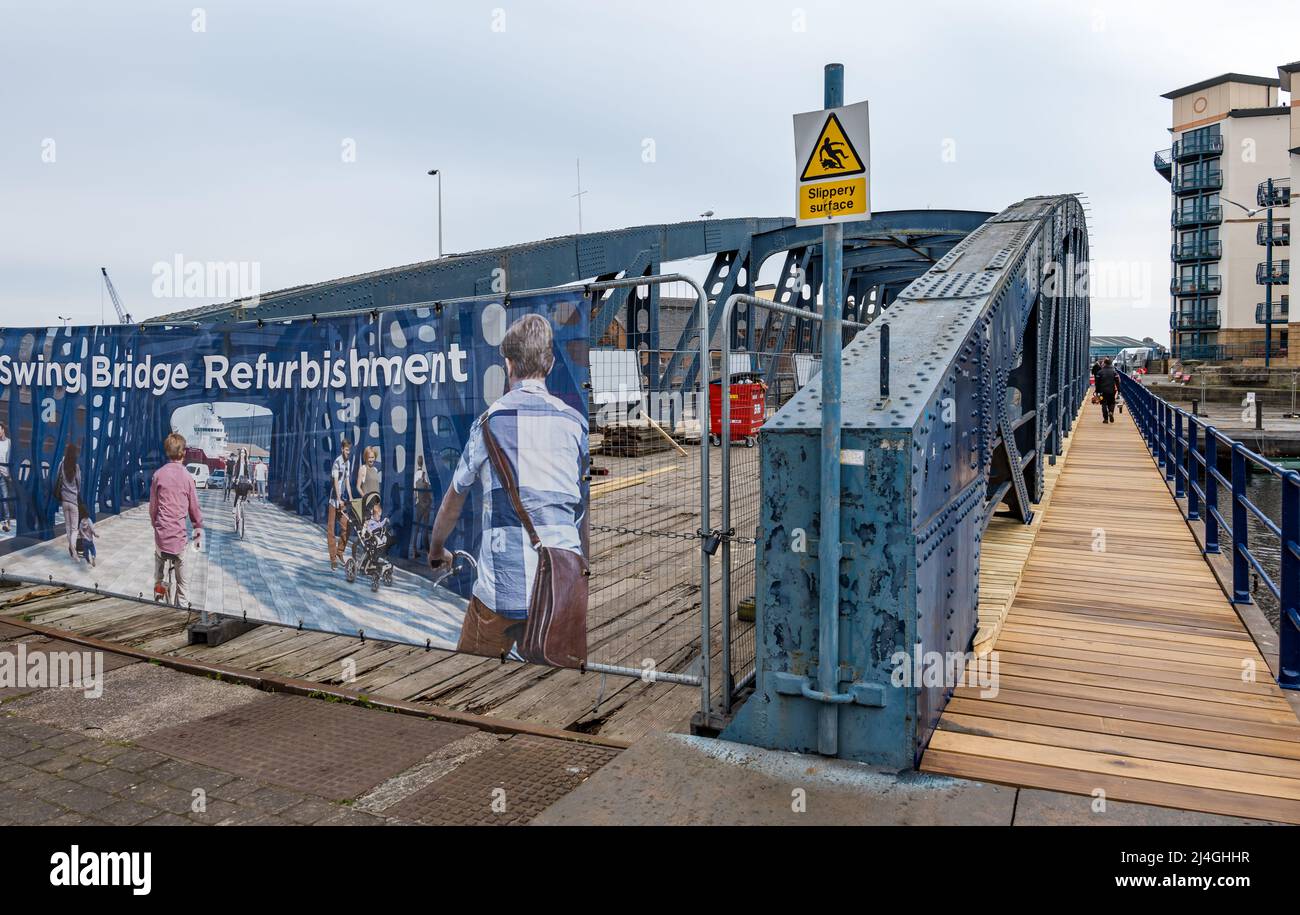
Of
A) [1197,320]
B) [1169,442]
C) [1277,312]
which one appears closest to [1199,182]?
[1197,320]

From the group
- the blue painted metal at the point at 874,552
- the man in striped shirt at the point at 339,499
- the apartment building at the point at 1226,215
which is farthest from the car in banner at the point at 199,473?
the apartment building at the point at 1226,215

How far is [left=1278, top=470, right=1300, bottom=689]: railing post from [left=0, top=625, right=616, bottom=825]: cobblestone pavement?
3.37 meters

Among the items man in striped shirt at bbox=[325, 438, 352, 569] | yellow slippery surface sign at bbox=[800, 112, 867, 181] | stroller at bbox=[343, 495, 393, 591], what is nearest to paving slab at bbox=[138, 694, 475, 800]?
stroller at bbox=[343, 495, 393, 591]

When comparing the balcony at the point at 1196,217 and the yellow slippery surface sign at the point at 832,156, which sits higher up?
the balcony at the point at 1196,217

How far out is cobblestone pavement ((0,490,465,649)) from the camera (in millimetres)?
5797

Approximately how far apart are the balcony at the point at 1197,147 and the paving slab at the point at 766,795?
272 feet

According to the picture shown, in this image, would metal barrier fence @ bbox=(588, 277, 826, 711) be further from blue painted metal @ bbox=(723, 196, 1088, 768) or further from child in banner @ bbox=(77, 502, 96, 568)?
child in banner @ bbox=(77, 502, 96, 568)

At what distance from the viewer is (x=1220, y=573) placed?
683 cm

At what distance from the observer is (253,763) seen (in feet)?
15.3

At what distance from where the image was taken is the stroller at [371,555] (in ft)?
19.5

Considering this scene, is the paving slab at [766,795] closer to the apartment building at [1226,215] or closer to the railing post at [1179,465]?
the railing post at [1179,465]

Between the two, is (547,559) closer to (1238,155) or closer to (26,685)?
(26,685)
